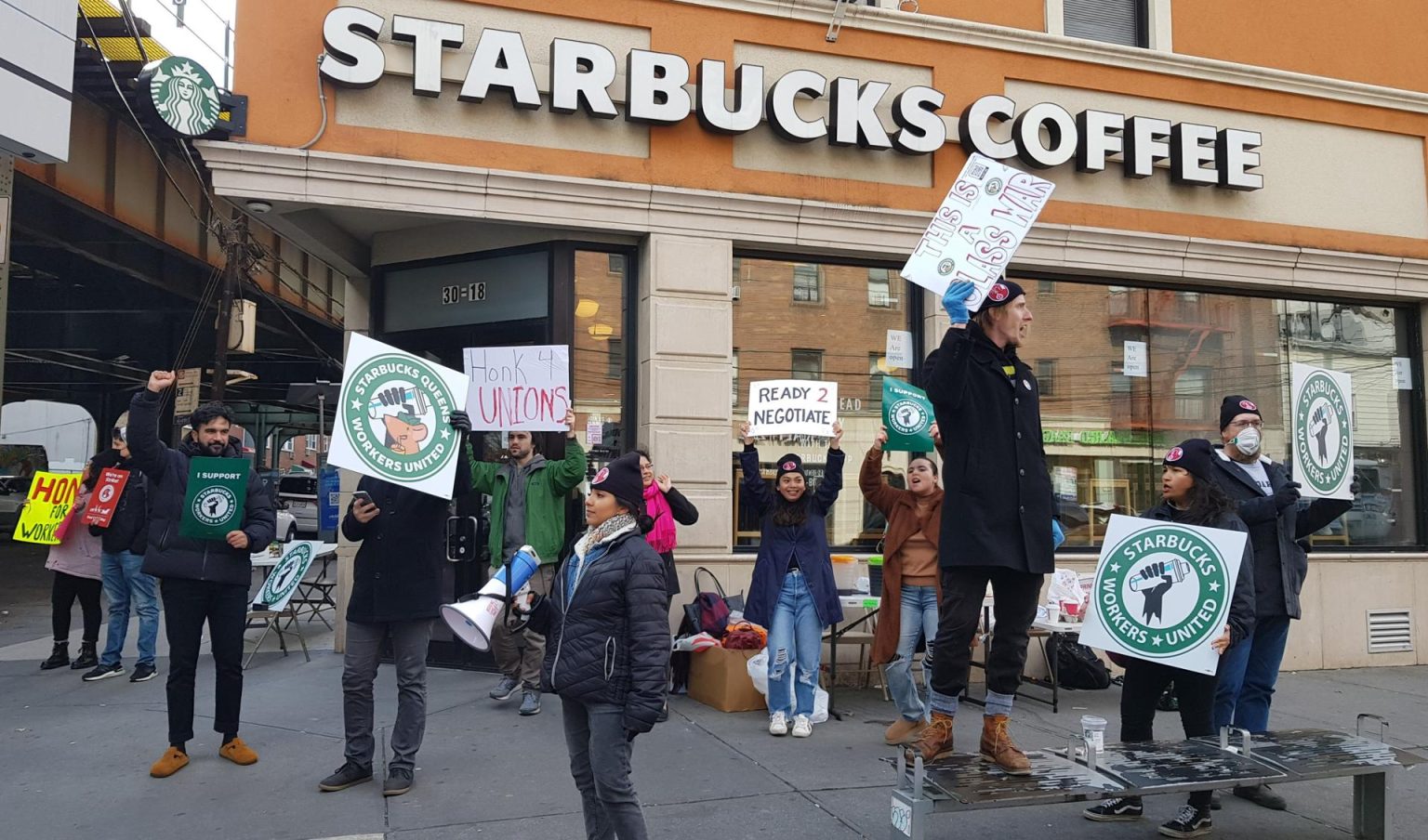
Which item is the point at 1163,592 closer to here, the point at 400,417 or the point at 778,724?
the point at 778,724

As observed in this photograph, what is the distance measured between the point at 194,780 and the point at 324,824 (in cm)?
122

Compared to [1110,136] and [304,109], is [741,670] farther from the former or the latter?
[1110,136]

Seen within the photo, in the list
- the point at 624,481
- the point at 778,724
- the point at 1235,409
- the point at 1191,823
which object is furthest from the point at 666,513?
the point at 1191,823

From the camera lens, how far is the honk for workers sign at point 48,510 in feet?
28.8

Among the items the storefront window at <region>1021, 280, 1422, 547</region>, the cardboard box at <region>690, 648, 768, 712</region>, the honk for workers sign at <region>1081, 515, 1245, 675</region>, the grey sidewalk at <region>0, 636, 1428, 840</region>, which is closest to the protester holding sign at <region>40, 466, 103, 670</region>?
the grey sidewalk at <region>0, 636, 1428, 840</region>

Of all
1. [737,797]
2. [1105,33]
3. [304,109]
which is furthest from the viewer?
[1105,33]

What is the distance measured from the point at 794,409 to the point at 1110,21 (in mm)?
6192

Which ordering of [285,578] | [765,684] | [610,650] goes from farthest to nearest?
[285,578]
[765,684]
[610,650]

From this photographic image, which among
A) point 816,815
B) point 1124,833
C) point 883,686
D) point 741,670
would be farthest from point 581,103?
point 1124,833

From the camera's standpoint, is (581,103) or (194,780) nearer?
(194,780)

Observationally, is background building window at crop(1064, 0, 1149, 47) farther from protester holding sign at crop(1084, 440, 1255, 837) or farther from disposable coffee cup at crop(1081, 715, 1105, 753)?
disposable coffee cup at crop(1081, 715, 1105, 753)

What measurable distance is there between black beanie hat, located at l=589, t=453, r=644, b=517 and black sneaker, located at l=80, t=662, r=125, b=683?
670 centimetres

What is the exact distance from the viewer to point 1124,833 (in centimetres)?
482

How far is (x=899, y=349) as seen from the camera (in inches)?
369
